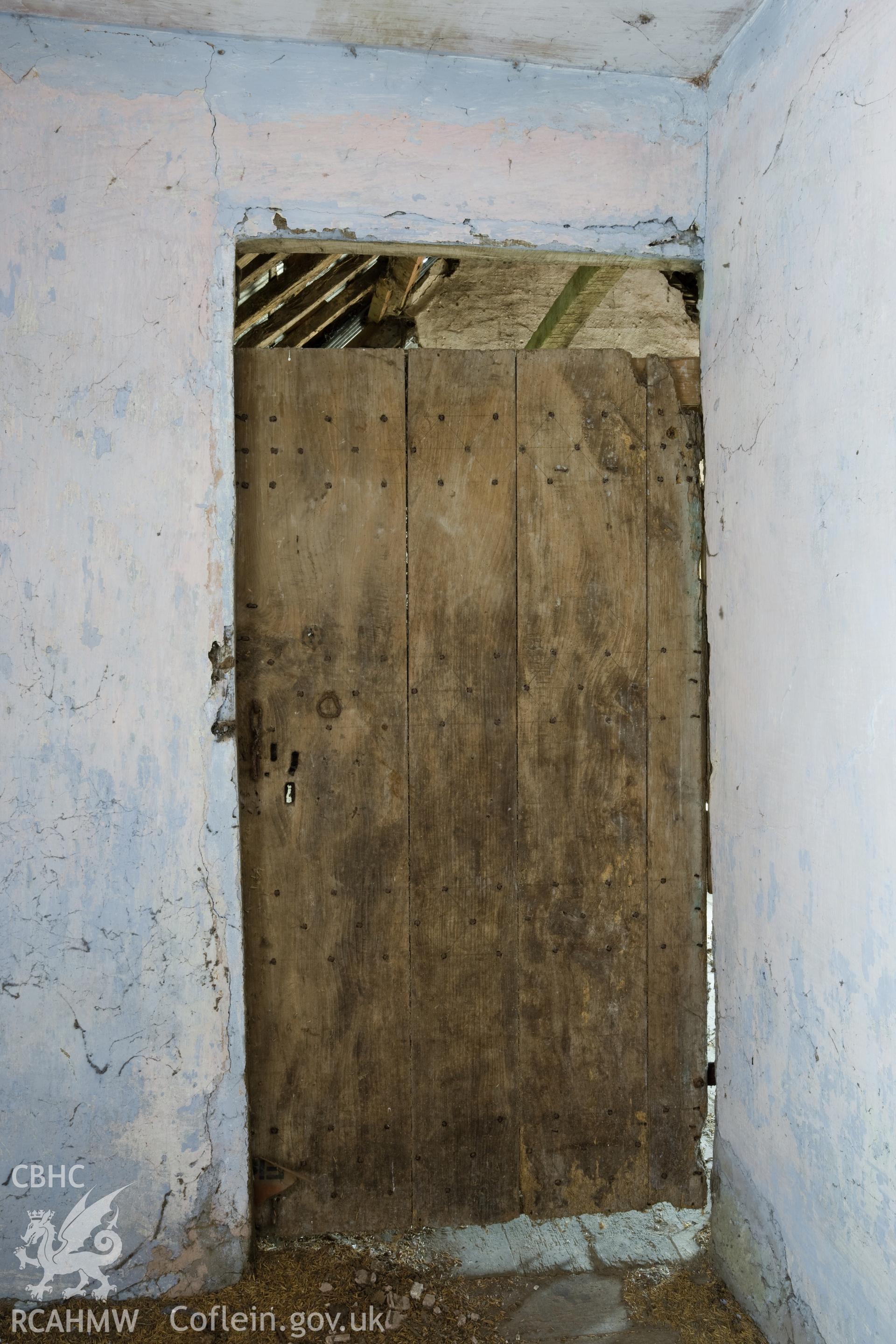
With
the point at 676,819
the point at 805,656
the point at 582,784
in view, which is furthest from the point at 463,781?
the point at 805,656

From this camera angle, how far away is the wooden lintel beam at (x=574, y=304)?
2.57 metres

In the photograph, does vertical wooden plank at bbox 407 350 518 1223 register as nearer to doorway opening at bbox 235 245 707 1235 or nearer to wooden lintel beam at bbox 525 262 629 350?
doorway opening at bbox 235 245 707 1235

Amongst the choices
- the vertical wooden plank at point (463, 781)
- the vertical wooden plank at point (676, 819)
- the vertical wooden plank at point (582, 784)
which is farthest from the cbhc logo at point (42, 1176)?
the vertical wooden plank at point (676, 819)

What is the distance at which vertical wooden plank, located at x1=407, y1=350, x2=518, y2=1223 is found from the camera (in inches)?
69.2

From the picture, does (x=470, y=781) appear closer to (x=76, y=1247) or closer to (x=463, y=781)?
(x=463, y=781)

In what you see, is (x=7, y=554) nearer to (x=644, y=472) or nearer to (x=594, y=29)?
(x=644, y=472)

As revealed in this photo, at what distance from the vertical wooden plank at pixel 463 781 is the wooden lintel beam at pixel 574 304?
0.64m

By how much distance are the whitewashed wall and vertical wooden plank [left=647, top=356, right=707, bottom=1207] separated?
0.08m

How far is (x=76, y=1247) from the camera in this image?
1.58m

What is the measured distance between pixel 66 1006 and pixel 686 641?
4.66 feet

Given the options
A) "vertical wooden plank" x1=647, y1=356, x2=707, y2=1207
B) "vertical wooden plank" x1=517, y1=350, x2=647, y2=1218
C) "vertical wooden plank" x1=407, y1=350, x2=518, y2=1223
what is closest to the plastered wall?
"vertical wooden plank" x1=407, y1=350, x2=518, y2=1223

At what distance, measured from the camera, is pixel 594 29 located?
62.2 inches

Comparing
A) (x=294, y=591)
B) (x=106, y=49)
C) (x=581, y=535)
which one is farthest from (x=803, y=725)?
(x=106, y=49)

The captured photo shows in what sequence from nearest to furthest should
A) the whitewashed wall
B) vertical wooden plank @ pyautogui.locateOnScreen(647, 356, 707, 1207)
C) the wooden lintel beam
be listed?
the whitewashed wall
vertical wooden plank @ pyautogui.locateOnScreen(647, 356, 707, 1207)
the wooden lintel beam
